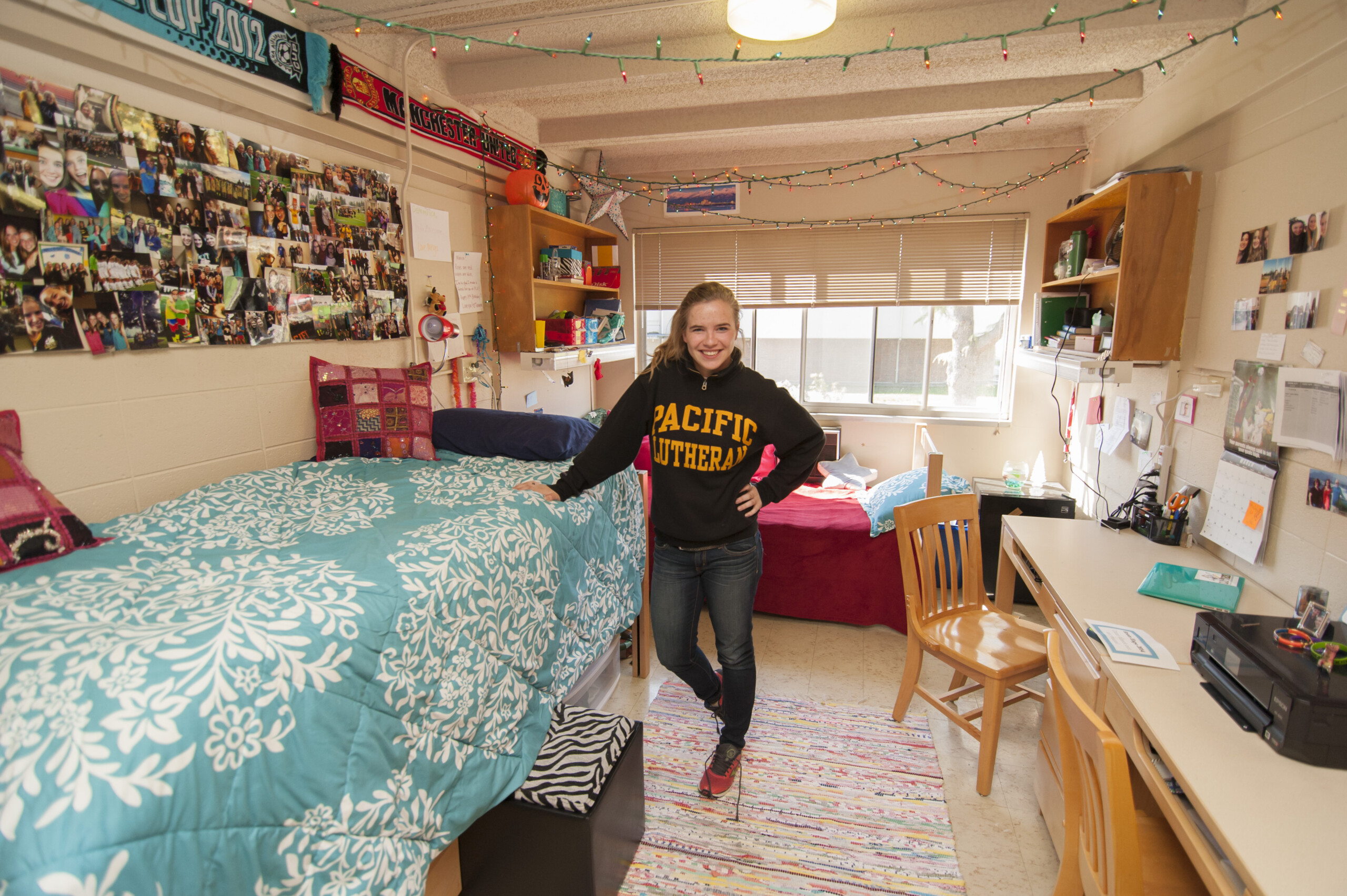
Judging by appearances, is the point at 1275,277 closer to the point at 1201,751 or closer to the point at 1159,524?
the point at 1159,524

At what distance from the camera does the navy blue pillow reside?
2.20 metres

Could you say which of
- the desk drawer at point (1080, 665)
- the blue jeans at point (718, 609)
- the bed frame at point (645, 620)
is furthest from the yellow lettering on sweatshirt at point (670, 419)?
the desk drawer at point (1080, 665)

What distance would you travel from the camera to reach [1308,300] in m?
1.68

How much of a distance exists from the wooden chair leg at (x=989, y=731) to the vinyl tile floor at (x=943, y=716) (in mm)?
56

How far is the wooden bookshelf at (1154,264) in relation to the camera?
2258 mm

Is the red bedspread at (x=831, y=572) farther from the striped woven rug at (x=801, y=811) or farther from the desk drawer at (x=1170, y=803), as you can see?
the desk drawer at (x=1170, y=803)

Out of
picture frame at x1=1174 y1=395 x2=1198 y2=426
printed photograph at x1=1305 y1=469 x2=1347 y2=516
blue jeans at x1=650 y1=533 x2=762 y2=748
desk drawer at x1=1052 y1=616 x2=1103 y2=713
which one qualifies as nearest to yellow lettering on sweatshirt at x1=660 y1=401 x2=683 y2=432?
blue jeans at x1=650 y1=533 x2=762 y2=748

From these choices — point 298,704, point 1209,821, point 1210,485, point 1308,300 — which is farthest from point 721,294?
point 1210,485

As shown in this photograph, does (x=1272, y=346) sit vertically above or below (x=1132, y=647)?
above

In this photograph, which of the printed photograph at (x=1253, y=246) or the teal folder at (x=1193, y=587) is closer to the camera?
the teal folder at (x=1193, y=587)

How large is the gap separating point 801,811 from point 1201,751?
3.60ft

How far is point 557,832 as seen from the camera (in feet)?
4.59

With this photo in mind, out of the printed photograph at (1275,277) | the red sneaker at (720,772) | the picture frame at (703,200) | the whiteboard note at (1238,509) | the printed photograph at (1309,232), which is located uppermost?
the picture frame at (703,200)

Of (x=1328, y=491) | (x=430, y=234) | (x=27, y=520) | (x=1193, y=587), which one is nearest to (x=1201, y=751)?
(x=1193, y=587)
